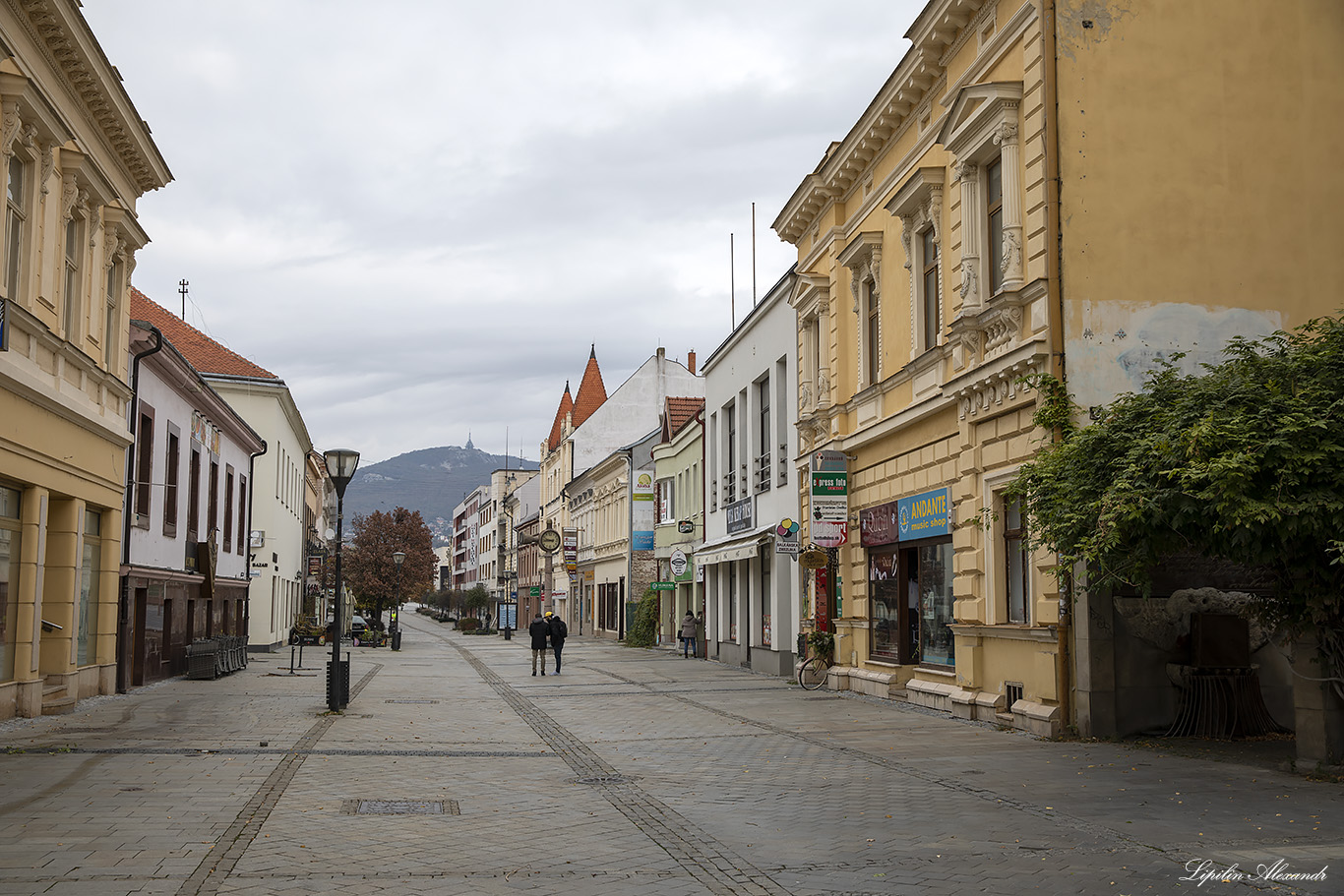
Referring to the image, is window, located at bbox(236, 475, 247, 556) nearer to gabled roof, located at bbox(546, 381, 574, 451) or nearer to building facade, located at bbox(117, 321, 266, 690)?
building facade, located at bbox(117, 321, 266, 690)

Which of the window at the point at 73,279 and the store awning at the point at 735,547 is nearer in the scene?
the window at the point at 73,279

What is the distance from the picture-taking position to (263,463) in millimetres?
43406

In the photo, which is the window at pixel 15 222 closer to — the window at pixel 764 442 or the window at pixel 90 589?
the window at pixel 90 589

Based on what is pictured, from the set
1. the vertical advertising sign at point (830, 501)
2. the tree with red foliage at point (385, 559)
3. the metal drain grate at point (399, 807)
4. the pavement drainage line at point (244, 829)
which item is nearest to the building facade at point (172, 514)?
the pavement drainage line at point (244, 829)

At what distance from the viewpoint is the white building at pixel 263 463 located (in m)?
40.2

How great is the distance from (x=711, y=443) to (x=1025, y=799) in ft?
85.4

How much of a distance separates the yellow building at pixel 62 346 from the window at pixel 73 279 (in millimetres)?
21

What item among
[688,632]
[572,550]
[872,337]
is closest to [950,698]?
[872,337]

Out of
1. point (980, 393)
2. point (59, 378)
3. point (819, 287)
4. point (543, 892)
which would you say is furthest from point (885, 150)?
point (543, 892)

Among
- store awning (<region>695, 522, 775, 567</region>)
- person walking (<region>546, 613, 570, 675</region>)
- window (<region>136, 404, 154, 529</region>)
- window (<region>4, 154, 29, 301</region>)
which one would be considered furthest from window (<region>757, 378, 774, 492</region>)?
window (<region>4, 154, 29, 301</region>)

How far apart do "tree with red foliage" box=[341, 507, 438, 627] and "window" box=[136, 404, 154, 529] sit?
129 ft

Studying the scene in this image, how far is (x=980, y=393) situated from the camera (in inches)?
650

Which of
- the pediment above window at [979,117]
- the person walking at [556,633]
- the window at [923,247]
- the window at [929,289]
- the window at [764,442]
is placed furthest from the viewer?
the window at [764,442]

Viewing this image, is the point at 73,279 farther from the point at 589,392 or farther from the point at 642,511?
the point at 589,392
